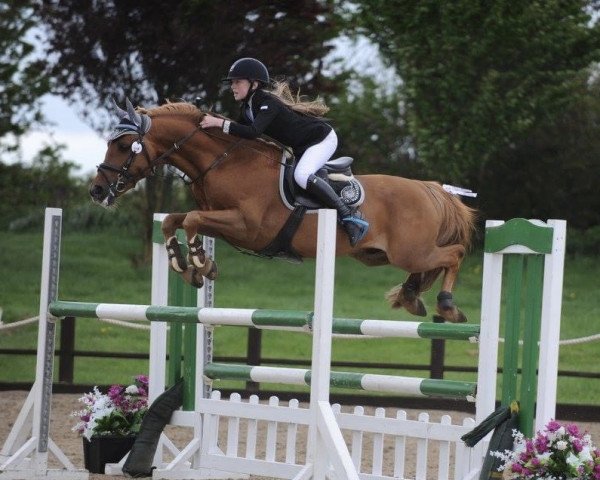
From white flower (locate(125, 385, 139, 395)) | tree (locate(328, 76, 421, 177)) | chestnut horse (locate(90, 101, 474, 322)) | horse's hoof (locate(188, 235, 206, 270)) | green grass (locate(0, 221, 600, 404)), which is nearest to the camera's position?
horse's hoof (locate(188, 235, 206, 270))

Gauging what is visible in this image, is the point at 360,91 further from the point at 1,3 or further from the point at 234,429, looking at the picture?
the point at 234,429

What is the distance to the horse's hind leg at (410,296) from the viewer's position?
237 inches

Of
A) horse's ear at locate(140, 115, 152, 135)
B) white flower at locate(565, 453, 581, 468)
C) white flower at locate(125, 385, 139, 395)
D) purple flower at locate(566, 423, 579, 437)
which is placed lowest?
white flower at locate(125, 385, 139, 395)

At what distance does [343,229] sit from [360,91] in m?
15.2

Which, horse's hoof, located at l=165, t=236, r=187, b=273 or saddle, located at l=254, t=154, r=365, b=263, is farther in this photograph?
saddle, located at l=254, t=154, r=365, b=263

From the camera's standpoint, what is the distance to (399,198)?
237 inches

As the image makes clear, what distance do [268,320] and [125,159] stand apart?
1299 mm

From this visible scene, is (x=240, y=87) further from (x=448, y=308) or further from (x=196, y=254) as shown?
(x=448, y=308)

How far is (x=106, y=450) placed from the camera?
6.04 meters

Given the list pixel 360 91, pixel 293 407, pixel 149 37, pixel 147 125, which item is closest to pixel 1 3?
pixel 149 37

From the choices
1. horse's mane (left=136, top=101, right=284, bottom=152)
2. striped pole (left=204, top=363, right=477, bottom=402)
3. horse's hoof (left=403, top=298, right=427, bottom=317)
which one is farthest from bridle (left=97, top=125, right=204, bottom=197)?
horse's hoof (left=403, top=298, right=427, bottom=317)

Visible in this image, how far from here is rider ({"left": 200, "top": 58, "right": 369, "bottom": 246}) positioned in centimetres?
550

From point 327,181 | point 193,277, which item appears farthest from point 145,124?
point 327,181

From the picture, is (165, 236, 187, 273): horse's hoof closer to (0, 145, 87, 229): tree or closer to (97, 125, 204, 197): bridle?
(97, 125, 204, 197): bridle
